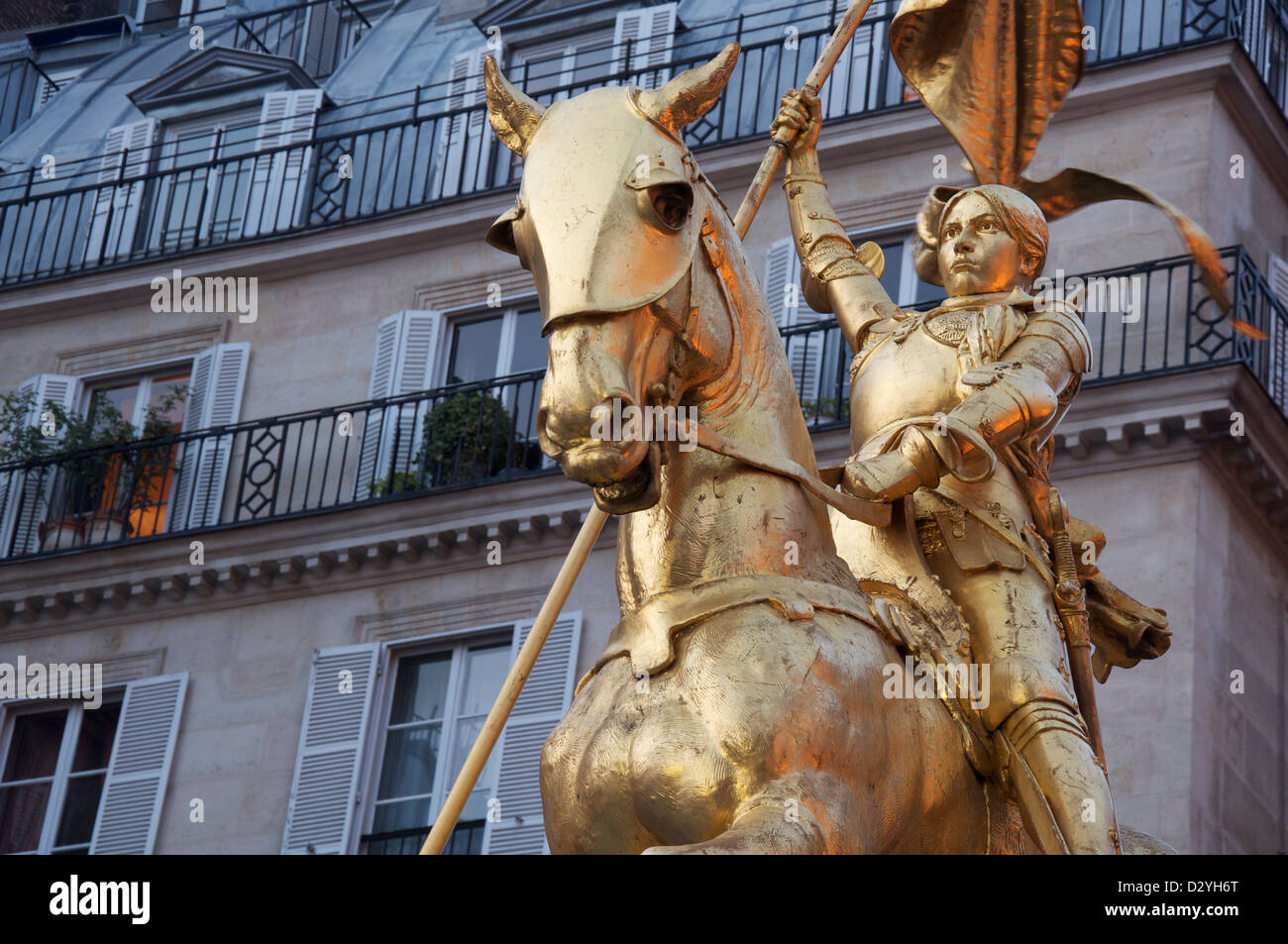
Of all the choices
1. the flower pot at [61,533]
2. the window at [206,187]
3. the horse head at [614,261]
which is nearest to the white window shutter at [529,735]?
the flower pot at [61,533]

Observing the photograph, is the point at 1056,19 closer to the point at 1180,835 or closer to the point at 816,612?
the point at 816,612

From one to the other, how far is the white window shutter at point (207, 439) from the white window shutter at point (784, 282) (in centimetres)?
493

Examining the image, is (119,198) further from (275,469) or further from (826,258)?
(826,258)

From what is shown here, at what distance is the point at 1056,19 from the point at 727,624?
11.5 ft

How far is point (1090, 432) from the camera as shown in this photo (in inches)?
754

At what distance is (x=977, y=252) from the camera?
761 centimetres

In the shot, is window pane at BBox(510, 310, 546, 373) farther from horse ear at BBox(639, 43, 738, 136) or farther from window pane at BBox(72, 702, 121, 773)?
horse ear at BBox(639, 43, 738, 136)

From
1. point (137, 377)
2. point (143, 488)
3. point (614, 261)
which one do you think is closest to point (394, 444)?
point (143, 488)

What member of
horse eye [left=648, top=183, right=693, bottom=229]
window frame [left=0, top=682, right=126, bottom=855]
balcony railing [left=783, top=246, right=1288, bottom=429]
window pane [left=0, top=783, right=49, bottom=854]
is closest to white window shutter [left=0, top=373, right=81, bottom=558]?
window frame [left=0, top=682, right=126, bottom=855]

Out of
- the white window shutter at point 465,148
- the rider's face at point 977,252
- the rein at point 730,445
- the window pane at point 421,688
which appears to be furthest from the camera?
the white window shutter at point 465,148

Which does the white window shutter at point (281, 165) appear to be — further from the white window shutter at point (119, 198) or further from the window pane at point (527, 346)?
the window pane at point (527, 346)

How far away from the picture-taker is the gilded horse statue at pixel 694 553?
5.60 meters

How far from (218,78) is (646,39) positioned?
16.5 feet
